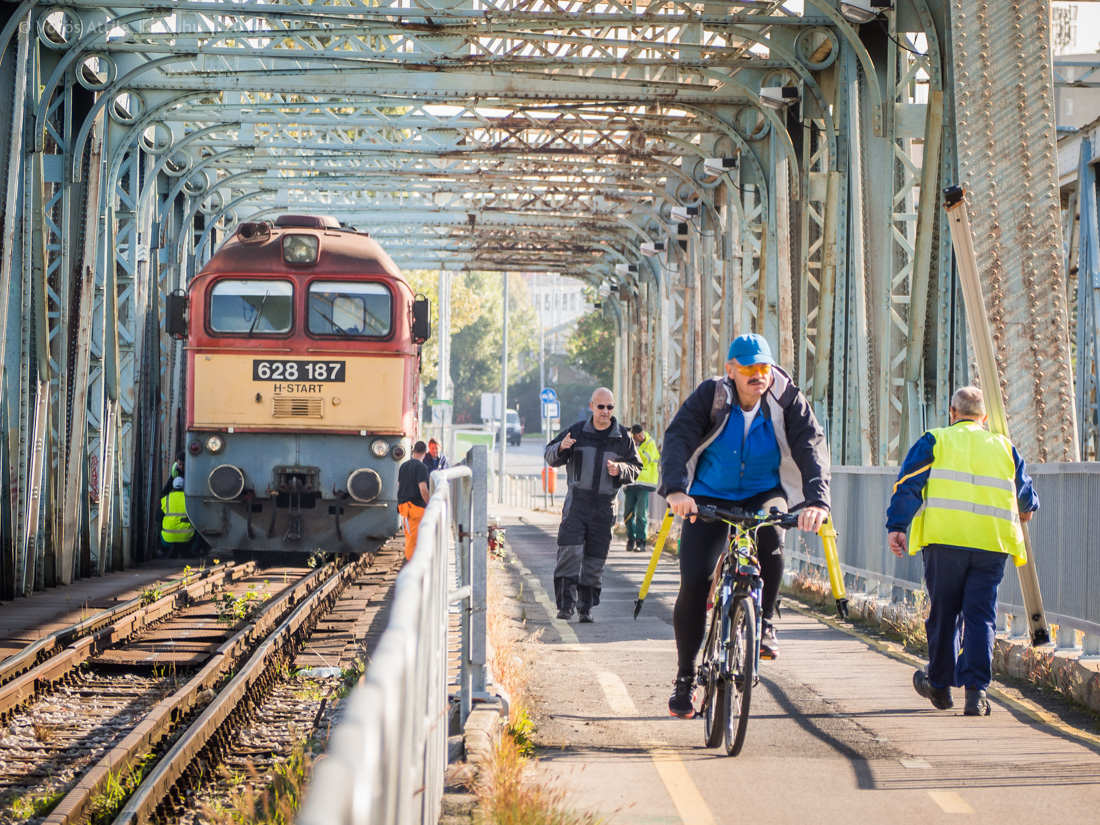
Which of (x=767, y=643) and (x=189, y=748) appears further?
(x=189, y=748)

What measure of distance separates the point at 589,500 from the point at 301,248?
20.8 feet

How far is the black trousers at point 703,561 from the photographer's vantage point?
241 inches

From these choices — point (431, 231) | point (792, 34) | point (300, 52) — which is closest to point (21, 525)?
point (300, 52)

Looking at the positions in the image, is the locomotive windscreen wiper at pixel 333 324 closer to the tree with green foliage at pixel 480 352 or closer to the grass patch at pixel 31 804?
the grass patch at pixel 31 804

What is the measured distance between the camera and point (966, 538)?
6.89m

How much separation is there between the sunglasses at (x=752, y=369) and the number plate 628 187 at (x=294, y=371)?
9.94 m

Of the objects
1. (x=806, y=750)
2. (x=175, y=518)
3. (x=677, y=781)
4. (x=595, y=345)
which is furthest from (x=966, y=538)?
(x=595, y=345)

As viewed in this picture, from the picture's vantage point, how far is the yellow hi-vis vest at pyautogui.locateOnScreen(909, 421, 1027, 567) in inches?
270

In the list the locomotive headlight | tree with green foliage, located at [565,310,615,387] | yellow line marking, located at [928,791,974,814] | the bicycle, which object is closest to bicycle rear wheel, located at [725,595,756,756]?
the bicycle

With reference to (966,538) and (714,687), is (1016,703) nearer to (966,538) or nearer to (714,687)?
(966,538)

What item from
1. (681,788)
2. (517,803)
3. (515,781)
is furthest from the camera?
(681,788)

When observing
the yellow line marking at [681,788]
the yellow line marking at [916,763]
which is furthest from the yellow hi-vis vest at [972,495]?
the yellow line marking at [681,788]

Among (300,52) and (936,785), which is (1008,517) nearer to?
(936,785)

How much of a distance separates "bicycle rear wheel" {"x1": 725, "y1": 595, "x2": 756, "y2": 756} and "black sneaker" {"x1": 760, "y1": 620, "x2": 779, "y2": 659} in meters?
0.33
